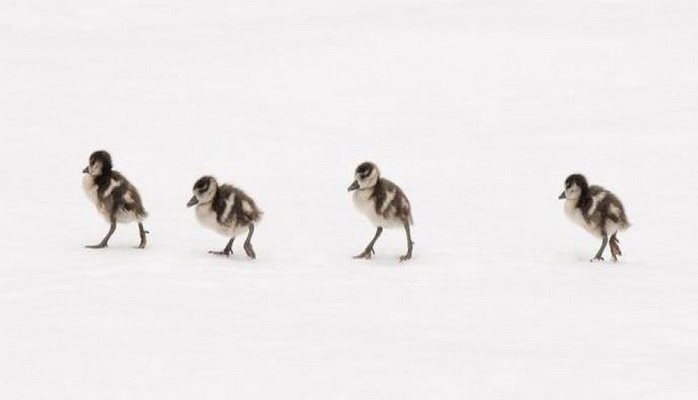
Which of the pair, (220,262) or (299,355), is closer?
(299,355)

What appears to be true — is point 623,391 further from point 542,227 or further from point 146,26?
point 146,26

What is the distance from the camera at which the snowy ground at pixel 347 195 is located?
24.8 feet

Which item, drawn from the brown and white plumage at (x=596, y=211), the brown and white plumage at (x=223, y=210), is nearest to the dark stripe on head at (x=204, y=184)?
the brown and white plumage at (x=223, y=210)

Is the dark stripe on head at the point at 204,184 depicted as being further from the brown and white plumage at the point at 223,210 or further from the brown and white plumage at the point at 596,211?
the brown and white plumage at the point at 596,211

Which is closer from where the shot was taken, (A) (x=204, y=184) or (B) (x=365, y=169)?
(A) (x=204, y=184)

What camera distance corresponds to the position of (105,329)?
26.3 ft

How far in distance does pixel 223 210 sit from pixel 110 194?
2.99 ft

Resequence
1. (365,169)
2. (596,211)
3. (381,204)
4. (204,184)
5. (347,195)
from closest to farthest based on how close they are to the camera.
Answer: (204,184) < (365,169) < (381,204) < (596,211) < (347,195)

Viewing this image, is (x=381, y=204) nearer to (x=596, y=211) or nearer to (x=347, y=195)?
(x=596, y=211)

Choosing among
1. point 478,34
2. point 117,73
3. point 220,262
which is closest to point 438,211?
point 220,262

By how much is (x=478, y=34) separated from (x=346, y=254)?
11.4 meters

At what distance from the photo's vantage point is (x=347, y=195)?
13102 millimetres

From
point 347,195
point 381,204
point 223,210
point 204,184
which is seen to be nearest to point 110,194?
point 204,184

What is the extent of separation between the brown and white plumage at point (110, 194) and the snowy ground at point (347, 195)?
0.96 ft
